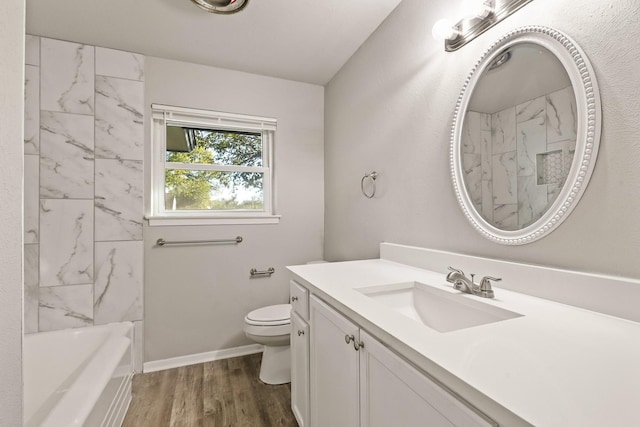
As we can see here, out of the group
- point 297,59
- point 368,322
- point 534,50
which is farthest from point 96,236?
point 534,50

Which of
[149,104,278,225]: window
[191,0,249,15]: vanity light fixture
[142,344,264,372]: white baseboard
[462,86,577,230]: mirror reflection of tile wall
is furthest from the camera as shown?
[149,104,278,225]: window

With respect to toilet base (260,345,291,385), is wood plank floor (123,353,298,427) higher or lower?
lower

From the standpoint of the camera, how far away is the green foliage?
Result: 7.90 feet

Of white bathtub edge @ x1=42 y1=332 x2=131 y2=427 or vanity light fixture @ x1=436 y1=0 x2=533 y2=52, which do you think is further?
vanity light fixture @ x1=436 y1=0 x2=533 y2=52

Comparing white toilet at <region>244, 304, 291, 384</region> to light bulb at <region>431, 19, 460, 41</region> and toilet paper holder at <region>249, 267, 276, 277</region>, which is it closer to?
toilet paper holder at <region>249, 267, 276, 277</region>

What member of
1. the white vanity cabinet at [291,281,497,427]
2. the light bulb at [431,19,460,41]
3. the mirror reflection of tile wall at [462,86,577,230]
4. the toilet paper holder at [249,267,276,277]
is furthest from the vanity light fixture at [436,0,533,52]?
the toilet paper holder at [249,267,276,277]

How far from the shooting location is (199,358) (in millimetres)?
2354

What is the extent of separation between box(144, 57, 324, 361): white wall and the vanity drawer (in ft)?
3.57

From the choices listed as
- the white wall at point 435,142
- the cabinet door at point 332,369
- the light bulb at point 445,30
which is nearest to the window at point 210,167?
the white wall at point 435,142

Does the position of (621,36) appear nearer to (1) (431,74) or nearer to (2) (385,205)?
(1) (431,74)

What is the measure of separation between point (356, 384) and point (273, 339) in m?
1.17

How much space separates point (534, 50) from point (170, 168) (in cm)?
237

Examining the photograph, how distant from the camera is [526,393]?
0.48m

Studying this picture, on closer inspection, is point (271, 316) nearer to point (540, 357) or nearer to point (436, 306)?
point (436, 306)
